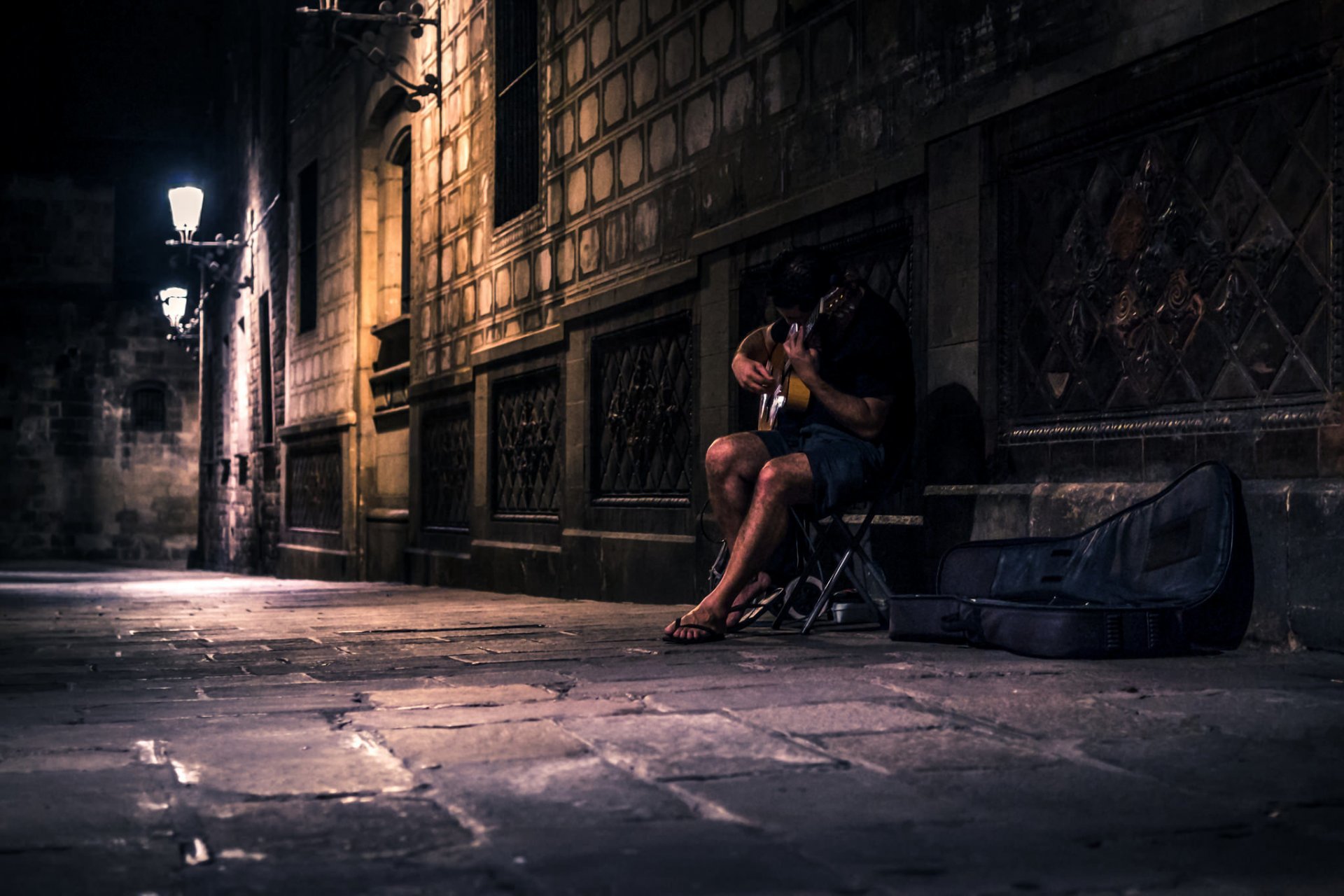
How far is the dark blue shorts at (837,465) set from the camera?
527 centimetres

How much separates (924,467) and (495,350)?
625cm

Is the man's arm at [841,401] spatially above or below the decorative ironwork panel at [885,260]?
below

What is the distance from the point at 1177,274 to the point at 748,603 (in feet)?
6.62

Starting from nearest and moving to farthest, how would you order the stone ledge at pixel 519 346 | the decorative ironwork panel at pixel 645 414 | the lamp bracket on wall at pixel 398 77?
1. the decorative ironwork panel at pixel 645 414
2. the stone ledge at pixel 519 346
3. the lamp bracket on wall at pixel 398 77

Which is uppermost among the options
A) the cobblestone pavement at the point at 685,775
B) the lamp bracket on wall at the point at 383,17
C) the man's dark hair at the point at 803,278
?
the lamp bracket on wall at the point at 383,17

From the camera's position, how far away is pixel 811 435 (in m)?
5.51

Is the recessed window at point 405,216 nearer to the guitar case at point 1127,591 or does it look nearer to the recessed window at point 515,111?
the recessed window at point 515,111

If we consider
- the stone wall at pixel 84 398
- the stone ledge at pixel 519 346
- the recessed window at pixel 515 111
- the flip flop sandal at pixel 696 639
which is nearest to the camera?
the flip flop sandal at pixel 696 639

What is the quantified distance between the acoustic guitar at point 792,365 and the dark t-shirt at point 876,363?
3cm

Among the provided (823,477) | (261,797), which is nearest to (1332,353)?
(823,477)

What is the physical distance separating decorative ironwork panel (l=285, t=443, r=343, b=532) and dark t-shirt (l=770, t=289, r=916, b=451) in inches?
492

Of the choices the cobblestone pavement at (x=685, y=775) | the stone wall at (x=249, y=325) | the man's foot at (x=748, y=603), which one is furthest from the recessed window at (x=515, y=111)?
the stone wall at (x=249, y=325)

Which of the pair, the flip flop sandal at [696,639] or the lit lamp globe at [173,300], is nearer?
the flip flop sandal at [696,639]

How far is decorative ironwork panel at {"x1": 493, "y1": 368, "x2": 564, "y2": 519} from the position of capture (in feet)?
35.6
